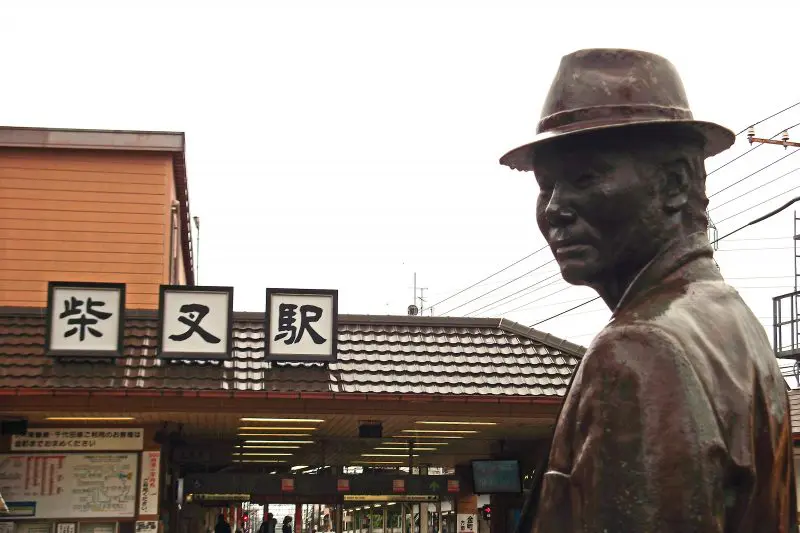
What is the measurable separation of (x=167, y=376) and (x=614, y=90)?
13.6 m

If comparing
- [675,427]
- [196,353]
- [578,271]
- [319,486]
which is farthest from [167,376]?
[675,427]

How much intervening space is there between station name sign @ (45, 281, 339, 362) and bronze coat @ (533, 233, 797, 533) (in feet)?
44.8

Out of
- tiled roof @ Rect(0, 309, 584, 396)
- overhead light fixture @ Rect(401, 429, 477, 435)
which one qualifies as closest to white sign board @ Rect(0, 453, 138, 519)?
tiled roof @ Rect(0, 309, 584, 396)

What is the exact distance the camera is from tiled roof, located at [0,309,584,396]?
15750 mm

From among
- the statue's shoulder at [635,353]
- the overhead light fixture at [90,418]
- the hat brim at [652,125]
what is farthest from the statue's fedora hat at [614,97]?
the overhead light fixture at [90,418]

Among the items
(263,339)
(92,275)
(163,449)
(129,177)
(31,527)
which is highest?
(129,177)

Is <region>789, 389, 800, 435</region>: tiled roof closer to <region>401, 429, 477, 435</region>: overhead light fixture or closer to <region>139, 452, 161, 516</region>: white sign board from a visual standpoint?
<region>401, 429, 477, 435</region>: overhead light fixture

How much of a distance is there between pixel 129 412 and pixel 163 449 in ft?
7.86

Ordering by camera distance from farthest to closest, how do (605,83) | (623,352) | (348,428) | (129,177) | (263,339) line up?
(129,177), (348,428), (263,339), (605,83), (623,352)

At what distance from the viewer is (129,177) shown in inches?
814

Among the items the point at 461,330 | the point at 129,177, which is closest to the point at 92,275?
the point at 129,177

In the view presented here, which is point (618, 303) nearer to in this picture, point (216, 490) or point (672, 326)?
point (672, 326)

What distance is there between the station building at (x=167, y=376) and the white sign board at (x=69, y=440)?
2cm

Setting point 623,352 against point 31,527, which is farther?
point 31,527
